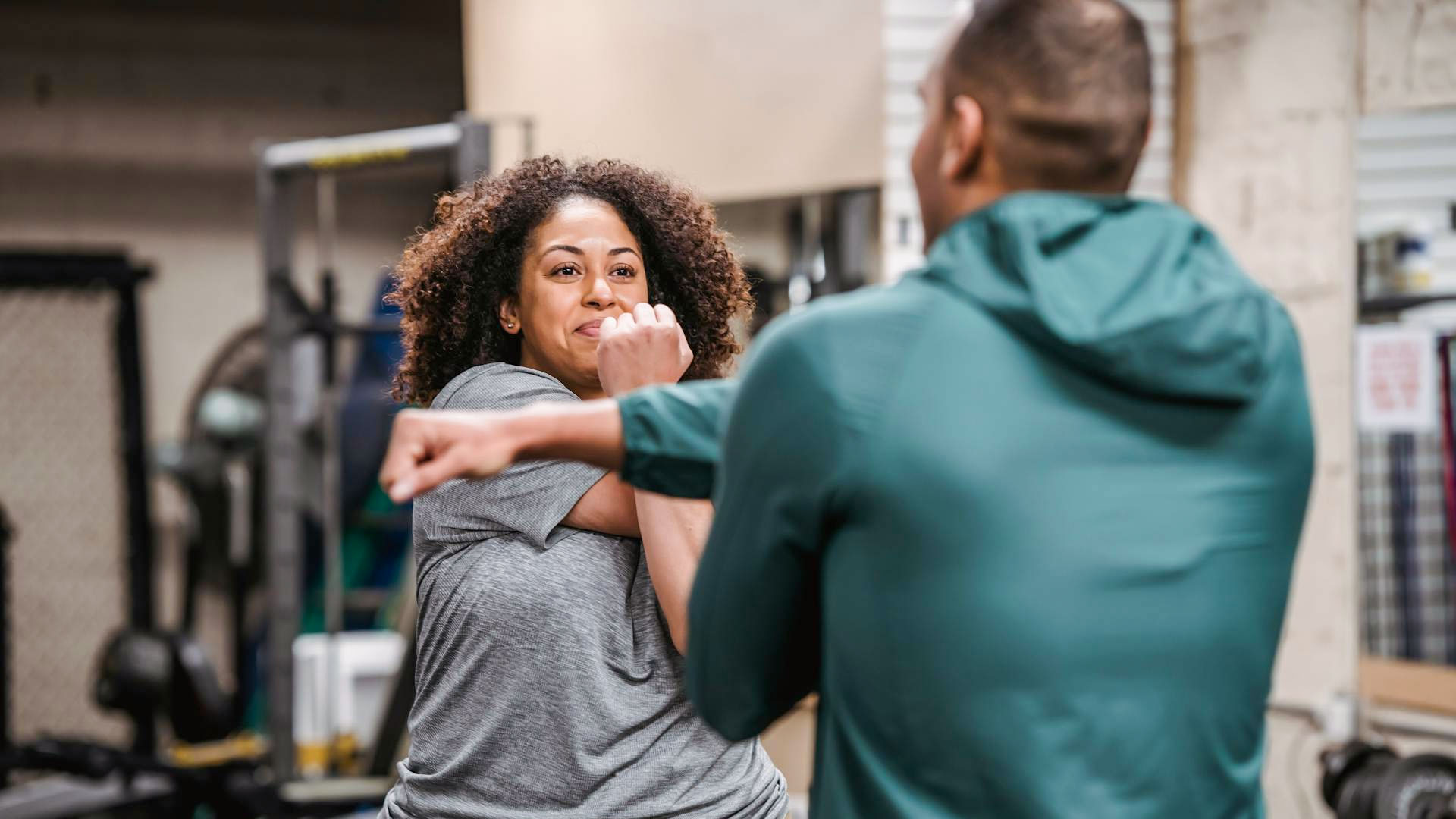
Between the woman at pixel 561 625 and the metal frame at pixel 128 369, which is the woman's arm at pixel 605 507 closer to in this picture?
the woman at pixel 561 625

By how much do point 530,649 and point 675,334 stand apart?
341mm

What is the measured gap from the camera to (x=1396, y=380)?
3.21 meters

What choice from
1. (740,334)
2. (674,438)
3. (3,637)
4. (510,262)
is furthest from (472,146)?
(3,637)

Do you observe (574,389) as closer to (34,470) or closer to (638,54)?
(638,54)

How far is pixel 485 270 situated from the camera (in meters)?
1.48

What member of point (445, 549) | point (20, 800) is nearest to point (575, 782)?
point (445, 549)

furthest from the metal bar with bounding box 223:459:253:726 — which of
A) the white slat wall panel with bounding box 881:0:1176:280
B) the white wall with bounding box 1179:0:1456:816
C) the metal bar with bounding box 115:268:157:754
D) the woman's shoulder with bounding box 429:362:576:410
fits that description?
the woman's shoulder with bounding box 429:362:576:410

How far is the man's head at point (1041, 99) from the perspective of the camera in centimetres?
80

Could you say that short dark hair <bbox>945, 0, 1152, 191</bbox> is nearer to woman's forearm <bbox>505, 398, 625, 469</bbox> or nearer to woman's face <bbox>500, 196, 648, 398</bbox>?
woman's forearm <bbox>505, 398, 625, 469</bbox>

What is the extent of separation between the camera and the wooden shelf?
3.13 meters

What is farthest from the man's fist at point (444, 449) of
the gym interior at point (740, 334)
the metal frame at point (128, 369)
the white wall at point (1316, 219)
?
the metal frame at point (128, 369)

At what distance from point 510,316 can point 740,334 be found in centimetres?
141

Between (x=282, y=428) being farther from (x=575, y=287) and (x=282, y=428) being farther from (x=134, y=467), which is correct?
(x=575, y=287)

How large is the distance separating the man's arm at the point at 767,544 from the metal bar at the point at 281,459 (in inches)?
130
